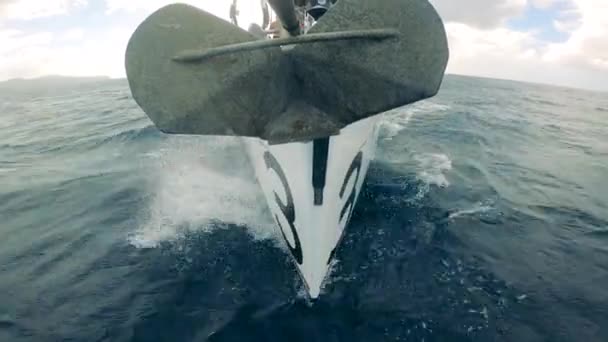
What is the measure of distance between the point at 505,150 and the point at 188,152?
37.7 feet

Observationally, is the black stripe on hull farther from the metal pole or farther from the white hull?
the metal pole

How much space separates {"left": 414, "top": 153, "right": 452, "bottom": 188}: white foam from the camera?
27.9ft

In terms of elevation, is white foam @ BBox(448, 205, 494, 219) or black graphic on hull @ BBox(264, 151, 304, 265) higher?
black graphic on hull @ BBox(264, 151, 304, 265)

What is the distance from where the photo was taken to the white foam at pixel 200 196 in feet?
20.4

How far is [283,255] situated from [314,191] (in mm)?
1802

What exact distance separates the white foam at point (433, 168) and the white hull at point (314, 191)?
418 cm

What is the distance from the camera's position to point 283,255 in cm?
538

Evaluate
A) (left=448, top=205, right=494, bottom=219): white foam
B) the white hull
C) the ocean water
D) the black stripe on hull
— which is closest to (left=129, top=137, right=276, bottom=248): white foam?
the ocean water

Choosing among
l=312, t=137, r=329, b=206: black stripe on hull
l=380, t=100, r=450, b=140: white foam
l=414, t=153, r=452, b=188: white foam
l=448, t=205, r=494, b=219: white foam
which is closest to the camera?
l=312, t=137, r=329, b=206: black stripe on hull

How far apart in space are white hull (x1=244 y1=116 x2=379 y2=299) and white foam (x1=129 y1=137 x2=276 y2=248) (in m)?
1.41

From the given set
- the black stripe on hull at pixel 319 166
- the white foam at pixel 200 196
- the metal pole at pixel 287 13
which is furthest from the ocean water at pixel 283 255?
the metal pole at pixel 287 13

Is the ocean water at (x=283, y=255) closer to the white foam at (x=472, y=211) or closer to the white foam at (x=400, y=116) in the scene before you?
the white foam at (x=472, y=211)

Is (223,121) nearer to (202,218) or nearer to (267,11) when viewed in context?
(202,218)

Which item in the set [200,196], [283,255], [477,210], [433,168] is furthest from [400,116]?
[283,255]
